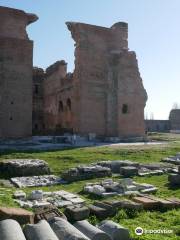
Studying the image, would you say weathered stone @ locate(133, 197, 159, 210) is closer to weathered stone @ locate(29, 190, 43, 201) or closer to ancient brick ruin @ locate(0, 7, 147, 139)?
→ weathered stone @ locate(29, 190, 43, 201)

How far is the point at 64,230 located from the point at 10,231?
75 centimetres

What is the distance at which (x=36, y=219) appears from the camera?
588cm

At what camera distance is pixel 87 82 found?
23.8 meters

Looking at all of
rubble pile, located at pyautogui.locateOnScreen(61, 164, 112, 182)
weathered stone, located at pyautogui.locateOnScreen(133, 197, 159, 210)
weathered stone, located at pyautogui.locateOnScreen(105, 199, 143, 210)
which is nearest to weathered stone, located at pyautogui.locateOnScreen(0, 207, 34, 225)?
weathered stone, located at pyautogui.locateOnScreen(105, 199, 143, 210)

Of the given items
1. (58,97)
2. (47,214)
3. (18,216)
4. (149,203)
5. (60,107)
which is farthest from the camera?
(60,107)

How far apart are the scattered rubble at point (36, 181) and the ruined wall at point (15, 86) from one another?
9918mm

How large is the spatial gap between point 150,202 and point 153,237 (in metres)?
1.77

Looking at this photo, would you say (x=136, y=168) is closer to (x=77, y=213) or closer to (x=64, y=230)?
(x=77, y=213)

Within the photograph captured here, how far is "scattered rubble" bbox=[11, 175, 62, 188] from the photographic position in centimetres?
961

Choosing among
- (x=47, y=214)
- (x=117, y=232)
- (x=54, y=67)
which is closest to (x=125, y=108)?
(x=54, y=67)

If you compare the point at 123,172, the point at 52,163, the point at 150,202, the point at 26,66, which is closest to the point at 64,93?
the point at 26,66

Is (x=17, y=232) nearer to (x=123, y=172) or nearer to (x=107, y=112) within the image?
(x=123, y=172)

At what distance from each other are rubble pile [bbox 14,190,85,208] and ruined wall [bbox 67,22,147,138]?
1537 centimetres

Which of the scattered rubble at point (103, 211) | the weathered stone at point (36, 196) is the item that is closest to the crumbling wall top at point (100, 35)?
the weathered stone at point (36, 196)
